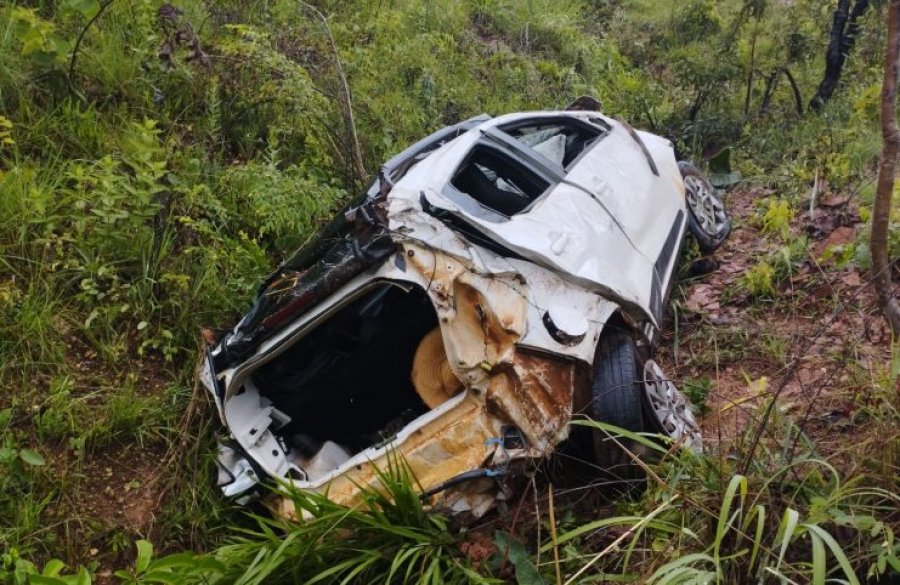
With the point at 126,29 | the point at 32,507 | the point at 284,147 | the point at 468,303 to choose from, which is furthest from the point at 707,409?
the point at 126,29

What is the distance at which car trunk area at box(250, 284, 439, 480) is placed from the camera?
4086mm

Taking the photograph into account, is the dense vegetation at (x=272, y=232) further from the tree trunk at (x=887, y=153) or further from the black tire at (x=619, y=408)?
the tree trunk at (x=887, y=153)

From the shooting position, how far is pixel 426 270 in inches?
134

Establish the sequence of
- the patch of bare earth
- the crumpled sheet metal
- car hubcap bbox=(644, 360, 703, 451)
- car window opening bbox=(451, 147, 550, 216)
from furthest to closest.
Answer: car window opening bbox=(451, 147, 550, 216)
car hubcap bbox=(644, 360, 703, 451)
the crumpled sheet metal
the patch of bare earth

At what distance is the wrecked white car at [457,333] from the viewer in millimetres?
3301

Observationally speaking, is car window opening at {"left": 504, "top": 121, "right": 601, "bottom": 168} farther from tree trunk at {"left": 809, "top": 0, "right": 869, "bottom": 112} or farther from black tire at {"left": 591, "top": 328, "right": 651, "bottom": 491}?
tree trunk at {"left": 809, "top": 0, "right": 869, "bottom": 112}

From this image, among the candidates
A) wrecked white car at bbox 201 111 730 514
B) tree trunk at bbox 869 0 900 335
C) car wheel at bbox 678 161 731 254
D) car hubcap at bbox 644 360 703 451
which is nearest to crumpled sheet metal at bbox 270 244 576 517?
wrecked white car at bbox 201 111 730 514

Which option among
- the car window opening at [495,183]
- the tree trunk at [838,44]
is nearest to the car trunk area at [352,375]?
the car window opening at [495,183]

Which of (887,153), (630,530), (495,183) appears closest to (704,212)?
(495,183)

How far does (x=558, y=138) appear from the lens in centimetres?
554

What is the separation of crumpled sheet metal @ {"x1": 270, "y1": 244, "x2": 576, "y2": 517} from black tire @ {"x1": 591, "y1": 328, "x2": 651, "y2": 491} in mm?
165

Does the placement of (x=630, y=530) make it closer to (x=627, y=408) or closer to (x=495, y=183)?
(x=627, y=408)

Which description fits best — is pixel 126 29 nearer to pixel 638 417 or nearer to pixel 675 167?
pixel 675 167

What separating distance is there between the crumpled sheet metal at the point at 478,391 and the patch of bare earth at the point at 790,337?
71 cm
